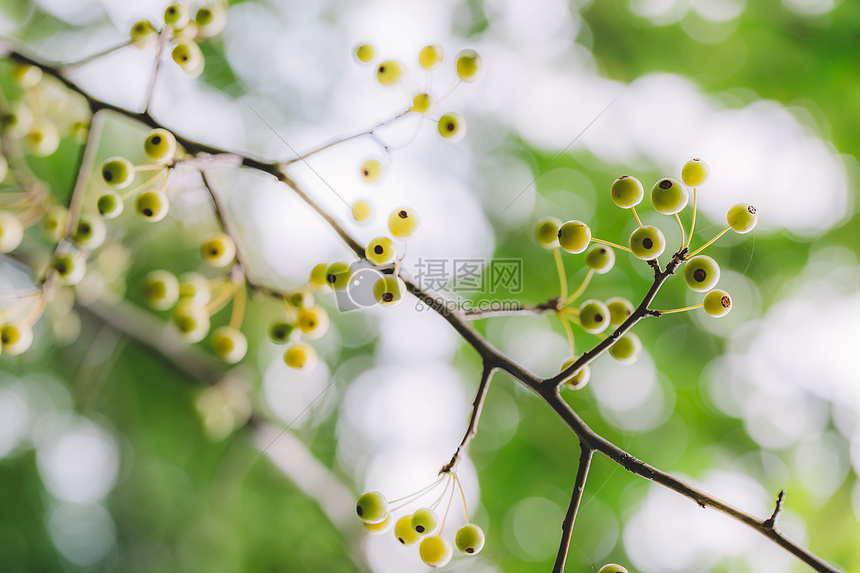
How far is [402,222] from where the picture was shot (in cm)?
104

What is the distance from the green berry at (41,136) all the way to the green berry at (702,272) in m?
1.83

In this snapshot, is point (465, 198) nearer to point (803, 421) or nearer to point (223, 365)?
point (223, 365)

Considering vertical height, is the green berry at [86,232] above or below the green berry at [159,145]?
below

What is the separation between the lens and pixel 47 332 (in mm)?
3033

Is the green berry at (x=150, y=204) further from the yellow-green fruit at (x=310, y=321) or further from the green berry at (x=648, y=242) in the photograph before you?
the green berry at (x=648, y=242)

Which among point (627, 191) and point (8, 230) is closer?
point (627, 191)

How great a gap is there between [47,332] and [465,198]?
2711 millimetres

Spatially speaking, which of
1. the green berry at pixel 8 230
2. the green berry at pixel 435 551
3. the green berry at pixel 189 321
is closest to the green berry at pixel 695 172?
the green berry at pixel 435 551

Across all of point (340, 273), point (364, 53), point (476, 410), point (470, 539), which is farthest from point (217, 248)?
point (470, 539)

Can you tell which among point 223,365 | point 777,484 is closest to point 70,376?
point 223,365

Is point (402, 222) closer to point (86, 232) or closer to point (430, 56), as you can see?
point (430, 56)

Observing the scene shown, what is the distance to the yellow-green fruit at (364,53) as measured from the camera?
1.26 meters

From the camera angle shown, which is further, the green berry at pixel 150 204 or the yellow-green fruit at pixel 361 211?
the yellow-green fruit at pixel 361 211

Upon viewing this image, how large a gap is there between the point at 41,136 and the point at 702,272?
6.08 feet
